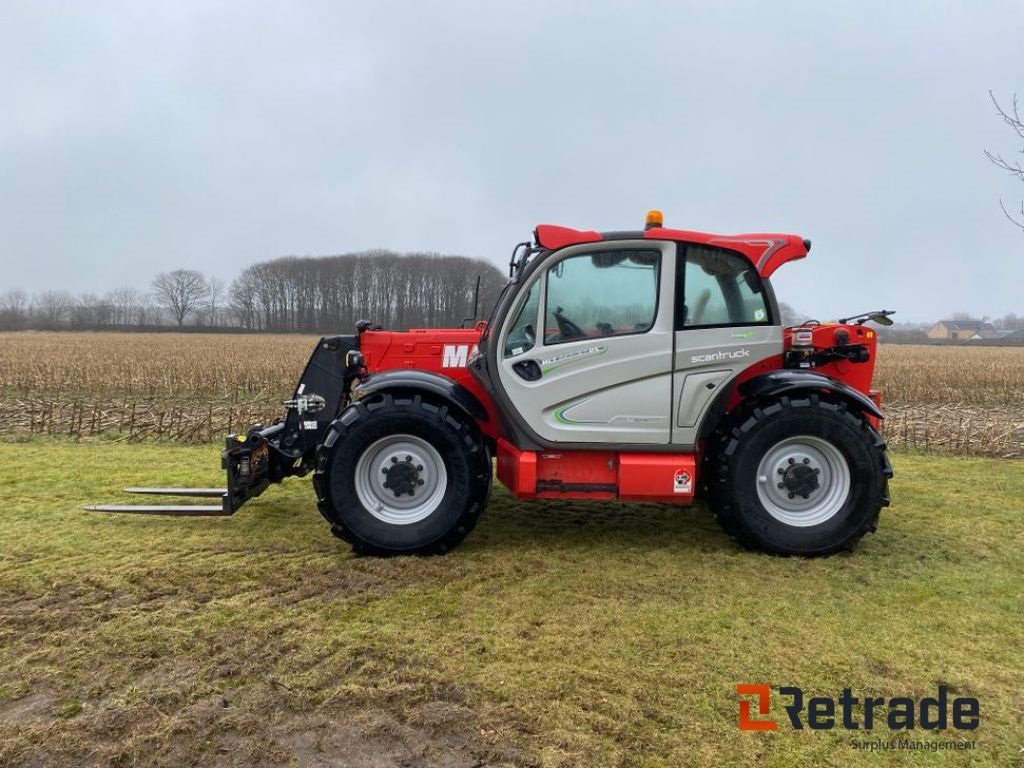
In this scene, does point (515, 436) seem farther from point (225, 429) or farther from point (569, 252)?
point (225, 429)

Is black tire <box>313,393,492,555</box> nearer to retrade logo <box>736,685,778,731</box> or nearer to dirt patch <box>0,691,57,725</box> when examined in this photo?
dirt patch <box>0,691,57,725</box>

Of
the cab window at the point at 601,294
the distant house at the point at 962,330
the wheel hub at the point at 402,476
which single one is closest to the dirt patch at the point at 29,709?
the wheel hub at the point at 402,476

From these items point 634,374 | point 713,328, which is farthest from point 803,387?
point 634,374

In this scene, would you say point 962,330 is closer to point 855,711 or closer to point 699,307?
point 699,307

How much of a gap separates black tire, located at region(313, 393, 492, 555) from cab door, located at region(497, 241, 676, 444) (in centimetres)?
52

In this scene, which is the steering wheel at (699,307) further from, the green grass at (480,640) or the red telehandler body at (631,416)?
the green grass at (480,640)

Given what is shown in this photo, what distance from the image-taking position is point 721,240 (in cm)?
465

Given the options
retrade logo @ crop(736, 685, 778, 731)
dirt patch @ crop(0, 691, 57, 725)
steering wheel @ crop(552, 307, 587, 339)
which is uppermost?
steering wheel @ crop(552, 307, 587, 339)

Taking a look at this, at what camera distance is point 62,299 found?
72625 millimetres

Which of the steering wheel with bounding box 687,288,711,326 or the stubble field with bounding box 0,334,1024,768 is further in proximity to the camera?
the steering wheel with bounding box 687,288,711,326

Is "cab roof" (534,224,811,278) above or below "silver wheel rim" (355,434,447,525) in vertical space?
above

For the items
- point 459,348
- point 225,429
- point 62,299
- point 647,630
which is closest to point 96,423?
point 225,429

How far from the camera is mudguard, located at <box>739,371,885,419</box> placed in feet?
14.9

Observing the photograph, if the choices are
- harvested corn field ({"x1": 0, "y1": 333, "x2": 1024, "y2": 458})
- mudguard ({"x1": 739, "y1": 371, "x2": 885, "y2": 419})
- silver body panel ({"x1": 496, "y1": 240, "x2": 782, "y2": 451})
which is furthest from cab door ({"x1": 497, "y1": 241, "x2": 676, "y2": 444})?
harvested corn field ({"x1": 0, "y1": 333, "x2": 1024, "y2": 458})
